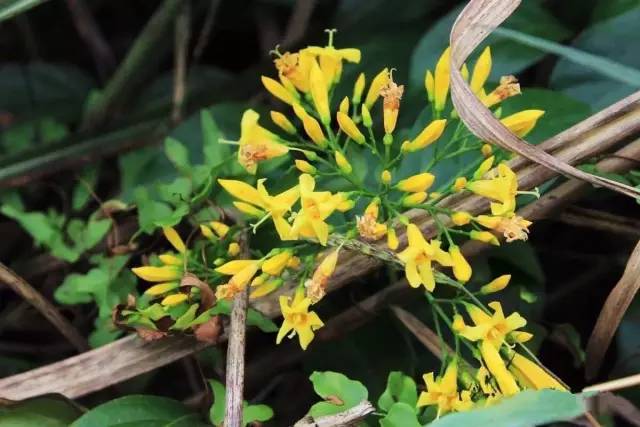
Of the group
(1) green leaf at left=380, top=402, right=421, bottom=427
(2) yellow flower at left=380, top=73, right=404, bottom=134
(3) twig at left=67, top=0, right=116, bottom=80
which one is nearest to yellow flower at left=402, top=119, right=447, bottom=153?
(2) yellow flower at left=380, top=73, right=404, bottom=134

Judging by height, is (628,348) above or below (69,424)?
below

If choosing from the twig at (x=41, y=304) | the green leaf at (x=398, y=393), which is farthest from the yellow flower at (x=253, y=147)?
the twig at (x=41, y=304)

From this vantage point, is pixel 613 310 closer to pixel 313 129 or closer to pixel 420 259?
pixel 420 259

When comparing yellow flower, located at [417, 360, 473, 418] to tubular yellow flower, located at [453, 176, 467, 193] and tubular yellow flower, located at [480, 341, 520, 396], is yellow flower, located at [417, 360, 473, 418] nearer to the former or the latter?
tubular yellow flower, located at [480, 341, 520, 396]

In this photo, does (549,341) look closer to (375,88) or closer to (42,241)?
(375,88)

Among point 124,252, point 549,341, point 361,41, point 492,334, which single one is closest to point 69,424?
point 124,252

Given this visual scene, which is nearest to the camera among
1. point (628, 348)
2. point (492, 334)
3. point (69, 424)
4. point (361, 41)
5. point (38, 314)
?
point (492, 334)

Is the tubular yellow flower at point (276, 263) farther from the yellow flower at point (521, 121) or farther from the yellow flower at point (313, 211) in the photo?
the yellow flower at point (521, 121)

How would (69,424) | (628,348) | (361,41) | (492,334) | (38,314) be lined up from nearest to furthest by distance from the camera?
(492,334) < (69,424) < (628,348) < (38,314) < (361,41)
